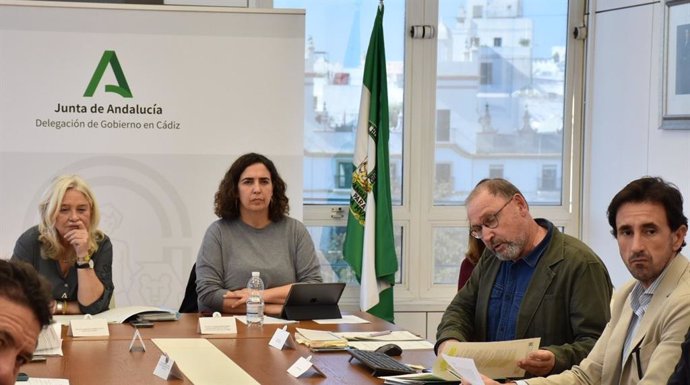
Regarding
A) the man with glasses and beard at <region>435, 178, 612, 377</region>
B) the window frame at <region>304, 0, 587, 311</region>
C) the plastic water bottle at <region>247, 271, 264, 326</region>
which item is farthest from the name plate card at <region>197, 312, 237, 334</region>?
the window frame at <region>304, 0, 587, 311</region>

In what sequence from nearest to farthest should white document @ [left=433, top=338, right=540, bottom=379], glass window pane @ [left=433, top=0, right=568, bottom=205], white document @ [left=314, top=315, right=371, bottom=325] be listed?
white document @ [left=433, top=338, right=540, bottom=379] < white document @ [left=314, top=315, right=371, bottom=325] < glass window pane @ [left=433, top=0, right=568, bottom=205]

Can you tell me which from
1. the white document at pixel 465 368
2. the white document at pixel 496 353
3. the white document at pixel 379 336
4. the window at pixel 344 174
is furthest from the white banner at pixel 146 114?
the white document at pixel 465 368

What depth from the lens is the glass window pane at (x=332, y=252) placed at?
6.83 metres

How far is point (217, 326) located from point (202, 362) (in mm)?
660

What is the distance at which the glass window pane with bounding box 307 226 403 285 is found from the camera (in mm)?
6832

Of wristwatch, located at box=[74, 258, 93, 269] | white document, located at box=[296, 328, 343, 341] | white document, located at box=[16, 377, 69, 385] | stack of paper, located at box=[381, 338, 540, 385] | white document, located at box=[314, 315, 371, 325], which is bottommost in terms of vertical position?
white document, located at box=[314, 315, 371, 325]

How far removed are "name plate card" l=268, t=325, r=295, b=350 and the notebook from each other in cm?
63

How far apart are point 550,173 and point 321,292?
2.99 metres

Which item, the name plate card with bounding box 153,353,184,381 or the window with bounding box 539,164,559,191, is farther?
the window with bounding box 539,164,559,191

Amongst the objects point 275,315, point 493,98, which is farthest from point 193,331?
point 493,98

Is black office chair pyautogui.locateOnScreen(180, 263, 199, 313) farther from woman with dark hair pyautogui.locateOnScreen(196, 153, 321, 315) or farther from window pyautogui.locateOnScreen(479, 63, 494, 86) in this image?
window pyautogui.locateOnScreen(479, 63, 494, 86)

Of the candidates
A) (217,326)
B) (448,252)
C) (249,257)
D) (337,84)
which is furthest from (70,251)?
(448,252)

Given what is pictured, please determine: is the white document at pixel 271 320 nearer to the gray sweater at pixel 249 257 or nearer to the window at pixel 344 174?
the gray sweater at pixel 249 257

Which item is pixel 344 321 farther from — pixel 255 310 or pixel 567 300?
pixel 567 300
